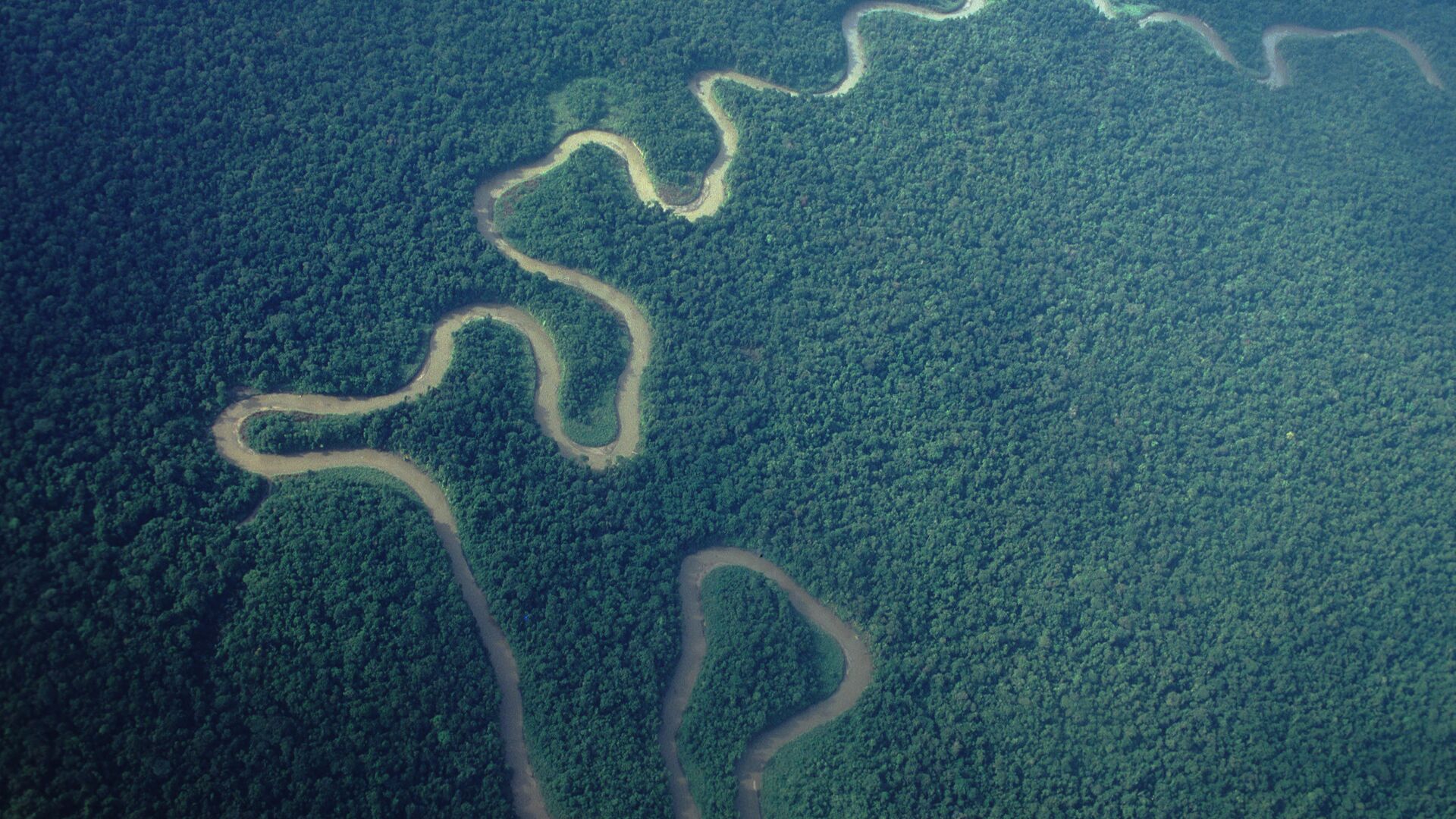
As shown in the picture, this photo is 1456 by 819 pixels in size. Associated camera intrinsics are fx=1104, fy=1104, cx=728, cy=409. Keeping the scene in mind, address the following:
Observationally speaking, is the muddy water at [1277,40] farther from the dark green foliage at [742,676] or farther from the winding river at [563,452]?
the dark green foliage at [742,676]

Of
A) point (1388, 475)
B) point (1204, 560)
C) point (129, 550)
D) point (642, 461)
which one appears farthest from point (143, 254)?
point (1388, 475)

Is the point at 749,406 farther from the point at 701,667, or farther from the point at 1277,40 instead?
the point at 1277,40

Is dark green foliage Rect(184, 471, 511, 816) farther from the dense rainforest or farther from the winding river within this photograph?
the winding river

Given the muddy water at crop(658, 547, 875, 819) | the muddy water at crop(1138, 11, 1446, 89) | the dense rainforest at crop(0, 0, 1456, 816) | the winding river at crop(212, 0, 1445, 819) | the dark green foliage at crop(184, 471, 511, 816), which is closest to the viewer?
the dark green foliage at crop(184, 471, 511, 816)

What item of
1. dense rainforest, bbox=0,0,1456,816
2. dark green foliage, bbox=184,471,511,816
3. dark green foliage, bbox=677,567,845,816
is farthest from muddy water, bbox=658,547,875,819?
dark green foliage, bbox=184,471,511,816

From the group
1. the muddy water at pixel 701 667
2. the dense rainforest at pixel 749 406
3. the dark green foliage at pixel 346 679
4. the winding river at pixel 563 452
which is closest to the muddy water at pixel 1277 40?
the dense rainforest at pixel 749 406

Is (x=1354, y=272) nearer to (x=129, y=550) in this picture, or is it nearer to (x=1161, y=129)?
(x=1161, y=129)
